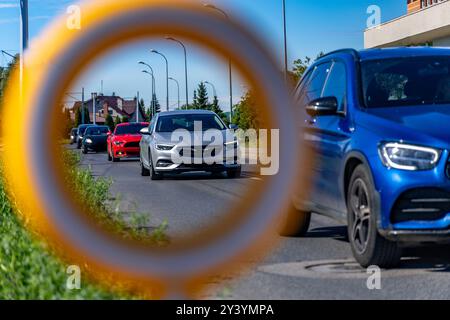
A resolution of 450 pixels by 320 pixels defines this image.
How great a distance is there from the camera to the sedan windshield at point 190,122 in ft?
44.4

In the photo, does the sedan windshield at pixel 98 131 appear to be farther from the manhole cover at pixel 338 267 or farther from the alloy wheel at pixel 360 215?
the alloy wheel at pixel 360 215

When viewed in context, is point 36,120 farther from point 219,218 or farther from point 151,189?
point 151,189

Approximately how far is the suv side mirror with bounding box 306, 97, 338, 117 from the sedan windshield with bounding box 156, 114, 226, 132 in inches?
168

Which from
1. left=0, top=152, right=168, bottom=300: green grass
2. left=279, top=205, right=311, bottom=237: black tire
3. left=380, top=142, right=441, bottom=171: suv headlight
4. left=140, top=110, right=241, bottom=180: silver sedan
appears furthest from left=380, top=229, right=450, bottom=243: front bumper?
left=140, top=110, right=241, bottom=180: silver sedan

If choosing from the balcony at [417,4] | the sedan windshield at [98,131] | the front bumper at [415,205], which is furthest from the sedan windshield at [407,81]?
the balcony at [417,4]

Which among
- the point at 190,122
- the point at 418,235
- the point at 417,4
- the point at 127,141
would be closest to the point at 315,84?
the point at 418,235

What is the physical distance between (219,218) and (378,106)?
193cm

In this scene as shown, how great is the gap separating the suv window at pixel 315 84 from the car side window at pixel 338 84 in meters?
0.14

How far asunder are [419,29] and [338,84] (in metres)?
46.6

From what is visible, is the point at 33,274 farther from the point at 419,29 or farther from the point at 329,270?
the point at 419,29

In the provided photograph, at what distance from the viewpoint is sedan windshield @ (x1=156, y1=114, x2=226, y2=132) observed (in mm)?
13531

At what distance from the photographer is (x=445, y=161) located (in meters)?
6.72
